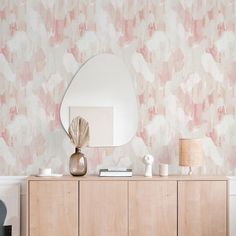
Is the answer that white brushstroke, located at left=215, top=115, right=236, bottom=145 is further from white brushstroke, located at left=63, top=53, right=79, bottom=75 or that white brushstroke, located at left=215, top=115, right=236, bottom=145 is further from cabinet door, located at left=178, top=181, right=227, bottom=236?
white brushstroke, located at left=63, top=53, right=79, bottom=75

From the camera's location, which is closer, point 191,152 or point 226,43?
point 191,152

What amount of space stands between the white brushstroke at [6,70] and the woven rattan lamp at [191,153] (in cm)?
145

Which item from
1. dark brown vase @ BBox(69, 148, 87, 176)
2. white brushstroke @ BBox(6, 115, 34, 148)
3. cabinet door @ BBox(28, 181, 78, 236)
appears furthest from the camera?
white brushstroke @ BBox(6, 115, 34, 148)

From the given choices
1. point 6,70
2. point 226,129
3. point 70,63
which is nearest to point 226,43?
point 226,129

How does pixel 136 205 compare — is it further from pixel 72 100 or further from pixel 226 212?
pixel 72 100

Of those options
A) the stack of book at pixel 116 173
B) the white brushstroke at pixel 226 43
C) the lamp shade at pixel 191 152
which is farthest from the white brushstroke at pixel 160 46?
the stack of book at pixel 116 173

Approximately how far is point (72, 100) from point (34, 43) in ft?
1.82

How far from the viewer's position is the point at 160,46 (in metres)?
3.93

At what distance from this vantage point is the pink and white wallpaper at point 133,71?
3.90 metres

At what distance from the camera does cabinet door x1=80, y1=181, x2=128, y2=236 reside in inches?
141

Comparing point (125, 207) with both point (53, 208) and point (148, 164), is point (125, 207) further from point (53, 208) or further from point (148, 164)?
point (53, 208)

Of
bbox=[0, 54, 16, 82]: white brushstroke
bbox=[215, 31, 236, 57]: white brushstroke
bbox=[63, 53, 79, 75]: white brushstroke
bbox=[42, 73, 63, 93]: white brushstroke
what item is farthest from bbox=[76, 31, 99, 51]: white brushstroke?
bbox=[215, 31, 236, 57]: white brushstroke

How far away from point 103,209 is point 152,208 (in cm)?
36

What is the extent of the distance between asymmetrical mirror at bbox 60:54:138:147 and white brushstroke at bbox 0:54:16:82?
45cm
